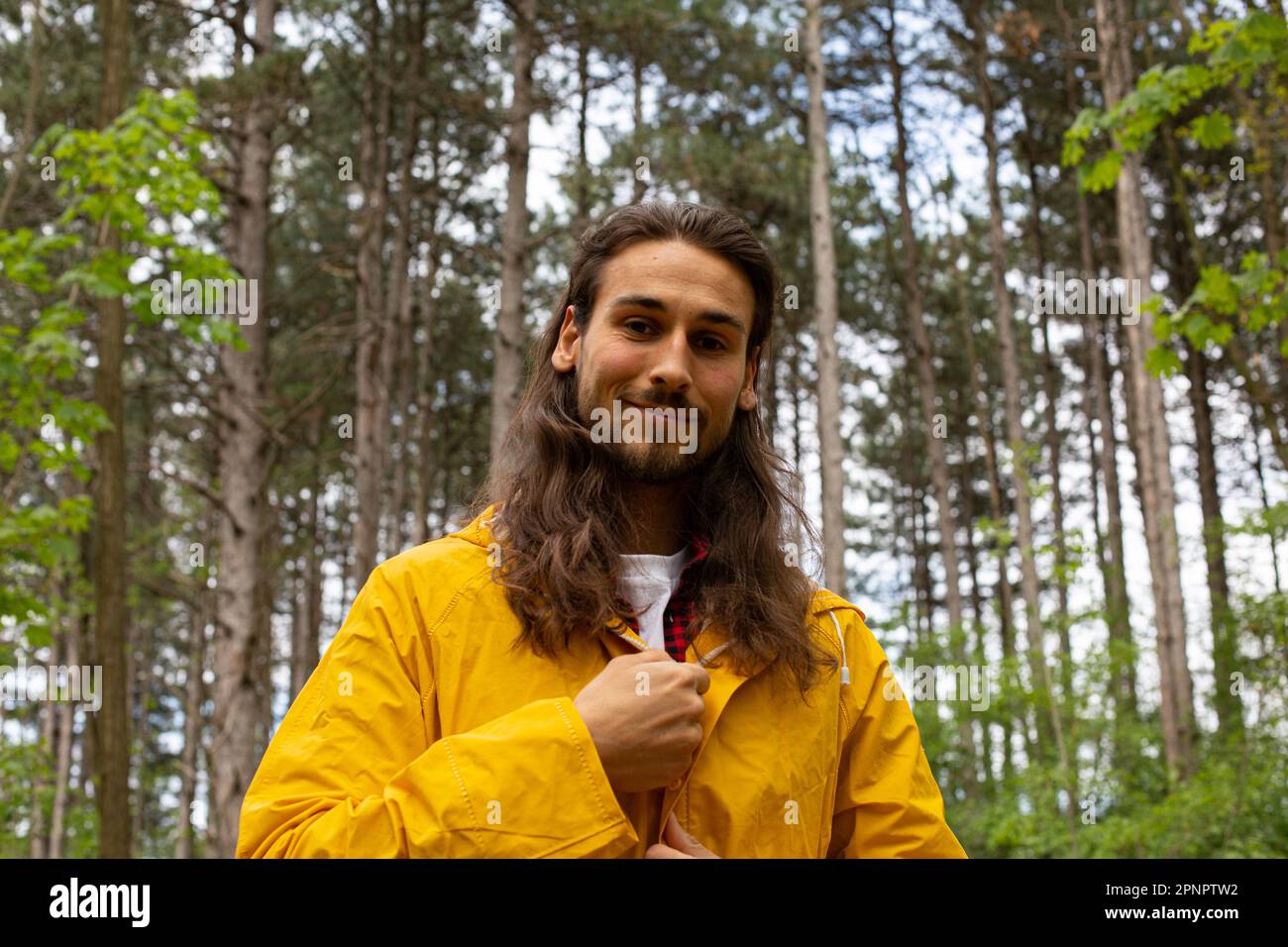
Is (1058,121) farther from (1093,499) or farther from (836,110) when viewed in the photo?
(1093,499)

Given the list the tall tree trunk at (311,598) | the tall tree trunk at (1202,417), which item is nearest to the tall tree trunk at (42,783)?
the tall tree trunk at (311,598)

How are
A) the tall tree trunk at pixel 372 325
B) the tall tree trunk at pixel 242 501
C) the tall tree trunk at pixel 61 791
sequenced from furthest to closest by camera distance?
1. the tall tree trunk at pixel 61 791
2. the tall tree trunk at pixel 372 325
3. the tall tree trunk at pixel 242 501

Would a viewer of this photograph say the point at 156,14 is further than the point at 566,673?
Yes

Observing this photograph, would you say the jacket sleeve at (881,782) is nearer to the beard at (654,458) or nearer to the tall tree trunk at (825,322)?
the beard at (654,458)

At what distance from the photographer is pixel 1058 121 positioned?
2075 cm

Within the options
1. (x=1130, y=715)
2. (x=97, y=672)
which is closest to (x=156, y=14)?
(x=97, y=672)

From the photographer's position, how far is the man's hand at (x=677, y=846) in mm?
1771

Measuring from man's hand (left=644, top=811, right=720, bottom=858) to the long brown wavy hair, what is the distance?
31cm

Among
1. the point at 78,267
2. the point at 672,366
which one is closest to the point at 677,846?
the point at 672,366

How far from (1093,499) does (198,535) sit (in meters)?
20.4

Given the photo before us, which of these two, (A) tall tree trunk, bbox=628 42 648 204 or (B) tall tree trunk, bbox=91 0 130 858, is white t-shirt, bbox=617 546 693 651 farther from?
(A) tall tree trunk, bbox=628 42 648 204

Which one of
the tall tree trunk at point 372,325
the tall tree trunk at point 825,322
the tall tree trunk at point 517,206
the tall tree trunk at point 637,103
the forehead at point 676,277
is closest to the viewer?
the forehead at point 676,277

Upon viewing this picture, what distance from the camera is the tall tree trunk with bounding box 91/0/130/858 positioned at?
6.89 metres

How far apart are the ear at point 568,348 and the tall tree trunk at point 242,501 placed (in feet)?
29.1
